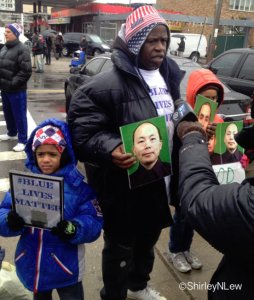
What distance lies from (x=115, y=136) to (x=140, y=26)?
2.22ft

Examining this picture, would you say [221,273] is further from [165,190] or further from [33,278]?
[33,278]

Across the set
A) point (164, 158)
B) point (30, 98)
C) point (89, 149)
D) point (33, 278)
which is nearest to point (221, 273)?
point (164, 158)

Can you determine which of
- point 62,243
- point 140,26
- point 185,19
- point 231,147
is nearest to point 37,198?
point 62,243

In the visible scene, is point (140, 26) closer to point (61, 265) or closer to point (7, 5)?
point (61, 265)

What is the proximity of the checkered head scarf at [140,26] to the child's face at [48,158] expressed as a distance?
772mm

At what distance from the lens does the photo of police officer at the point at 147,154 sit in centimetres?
156

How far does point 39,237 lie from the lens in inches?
65.5

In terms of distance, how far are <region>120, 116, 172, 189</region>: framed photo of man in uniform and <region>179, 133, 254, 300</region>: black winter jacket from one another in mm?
385

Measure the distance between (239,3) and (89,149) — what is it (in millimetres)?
42572

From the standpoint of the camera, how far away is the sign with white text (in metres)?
1.44

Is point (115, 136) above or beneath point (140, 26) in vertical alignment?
beneath

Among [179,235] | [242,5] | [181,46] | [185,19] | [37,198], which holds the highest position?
[242,5]

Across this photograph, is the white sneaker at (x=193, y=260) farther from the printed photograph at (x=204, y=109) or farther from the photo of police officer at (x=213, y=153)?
the printed photograph at (x=204, y=109)

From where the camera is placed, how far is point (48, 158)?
171 centimetres
